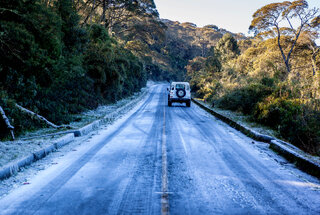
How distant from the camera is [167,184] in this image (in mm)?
4469

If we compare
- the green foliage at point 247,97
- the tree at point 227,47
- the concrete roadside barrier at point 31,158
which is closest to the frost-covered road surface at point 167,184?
the concrete roadside barrier at point 31,158

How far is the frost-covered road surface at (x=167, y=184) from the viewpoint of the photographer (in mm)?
3613

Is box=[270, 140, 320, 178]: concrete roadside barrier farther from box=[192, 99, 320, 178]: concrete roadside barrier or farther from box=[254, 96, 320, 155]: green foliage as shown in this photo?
box=[254, 96, 320, 155]: green foliage

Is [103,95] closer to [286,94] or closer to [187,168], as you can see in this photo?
[286,94]

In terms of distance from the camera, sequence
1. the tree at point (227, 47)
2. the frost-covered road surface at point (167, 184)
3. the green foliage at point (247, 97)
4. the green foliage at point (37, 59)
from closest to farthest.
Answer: the frost-covered road surface at point (167, 184), the green foliage at point (37, 59), the green foliage at point (247, 97), the tree at point (227, 47)

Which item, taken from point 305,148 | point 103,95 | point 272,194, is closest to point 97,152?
point 272,194

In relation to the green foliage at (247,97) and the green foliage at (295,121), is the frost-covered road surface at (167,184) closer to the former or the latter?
the green foliage at (295,121)

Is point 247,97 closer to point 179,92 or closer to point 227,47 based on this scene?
point 179,92

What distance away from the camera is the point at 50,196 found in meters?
3.97

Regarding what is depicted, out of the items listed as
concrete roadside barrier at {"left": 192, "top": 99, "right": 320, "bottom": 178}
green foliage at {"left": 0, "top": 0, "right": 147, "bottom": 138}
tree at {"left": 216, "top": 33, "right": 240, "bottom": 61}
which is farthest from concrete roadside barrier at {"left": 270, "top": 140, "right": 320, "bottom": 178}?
tree at {"left": 216, "top": 33, "right": 240, "bottom": 61}

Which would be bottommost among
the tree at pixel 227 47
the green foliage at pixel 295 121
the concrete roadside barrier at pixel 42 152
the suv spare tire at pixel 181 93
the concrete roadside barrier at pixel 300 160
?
the concrete roadside barrier at pixel 42 152

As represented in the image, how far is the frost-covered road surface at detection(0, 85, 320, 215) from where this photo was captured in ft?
11.9

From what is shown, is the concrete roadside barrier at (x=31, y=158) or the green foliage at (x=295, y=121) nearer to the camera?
the concrete roadside barrier at (x=31, y=158)

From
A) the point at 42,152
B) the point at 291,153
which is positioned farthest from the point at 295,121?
the point at 42,152
